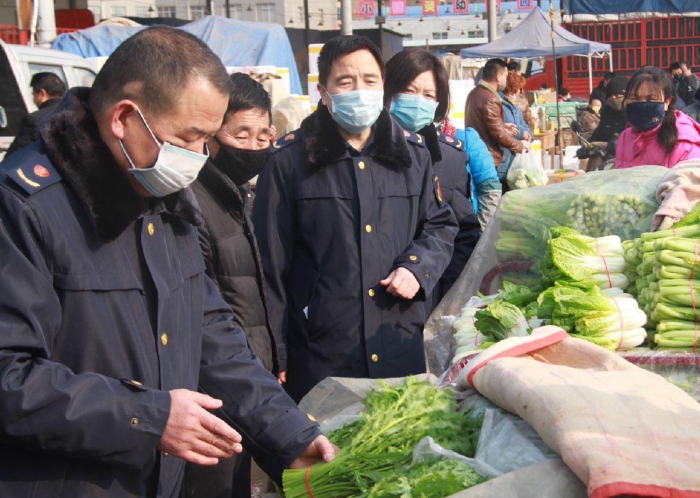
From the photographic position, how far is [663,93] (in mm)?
5398

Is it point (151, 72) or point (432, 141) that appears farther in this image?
point (432, 141)

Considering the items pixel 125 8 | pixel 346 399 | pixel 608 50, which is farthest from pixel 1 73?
pixel 125 8

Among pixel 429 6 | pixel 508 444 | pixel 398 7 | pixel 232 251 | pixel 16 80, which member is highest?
pixel 398 7

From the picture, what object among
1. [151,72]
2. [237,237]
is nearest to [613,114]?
[237,237]

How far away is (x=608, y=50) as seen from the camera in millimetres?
25828

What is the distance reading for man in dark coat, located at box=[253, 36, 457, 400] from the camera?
12.6 feet

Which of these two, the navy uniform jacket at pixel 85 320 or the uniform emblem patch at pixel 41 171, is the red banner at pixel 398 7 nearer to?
the navy uniform jacket at pixel 85 320

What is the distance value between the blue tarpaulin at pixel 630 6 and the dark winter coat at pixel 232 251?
2108 centimetres

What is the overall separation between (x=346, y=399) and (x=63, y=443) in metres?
1.23

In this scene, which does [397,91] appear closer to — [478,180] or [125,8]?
[478,180]

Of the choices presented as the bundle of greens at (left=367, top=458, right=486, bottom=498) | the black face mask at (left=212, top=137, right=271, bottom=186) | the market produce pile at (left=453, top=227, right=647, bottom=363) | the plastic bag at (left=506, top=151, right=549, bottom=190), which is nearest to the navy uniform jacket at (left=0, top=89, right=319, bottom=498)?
the bundle of greens at (left=367, top=458, right=486, bottom=498)

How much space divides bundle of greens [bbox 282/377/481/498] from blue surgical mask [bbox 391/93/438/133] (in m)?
2.43

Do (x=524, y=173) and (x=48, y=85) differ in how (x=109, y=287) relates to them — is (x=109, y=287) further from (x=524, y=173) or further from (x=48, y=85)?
(x=48, y=85)

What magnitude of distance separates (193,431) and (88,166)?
70 centimetres
